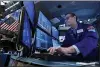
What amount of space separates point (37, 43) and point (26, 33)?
14 centimetres

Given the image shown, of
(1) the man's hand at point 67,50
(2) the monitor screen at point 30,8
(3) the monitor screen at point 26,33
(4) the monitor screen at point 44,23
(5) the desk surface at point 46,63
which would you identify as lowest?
(5) the desk surface at point 46,63

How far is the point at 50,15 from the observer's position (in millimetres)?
2246

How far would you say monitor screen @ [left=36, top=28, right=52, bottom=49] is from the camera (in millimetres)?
2152

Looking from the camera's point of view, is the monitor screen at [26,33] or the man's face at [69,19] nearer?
the monitor screen at [26,33]

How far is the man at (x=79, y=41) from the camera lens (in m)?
2.19

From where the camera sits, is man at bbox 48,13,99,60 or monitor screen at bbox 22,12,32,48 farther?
man at bbox 48,13,99,60

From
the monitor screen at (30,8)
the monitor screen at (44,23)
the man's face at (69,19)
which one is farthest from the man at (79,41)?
the monitor screen at (30,8)

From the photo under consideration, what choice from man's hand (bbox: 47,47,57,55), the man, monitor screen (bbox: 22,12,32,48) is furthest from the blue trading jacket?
monitor screen (bbox: 22,12,32,48)

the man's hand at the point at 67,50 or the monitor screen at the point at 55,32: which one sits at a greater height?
the monitor screen at the point at 55,32

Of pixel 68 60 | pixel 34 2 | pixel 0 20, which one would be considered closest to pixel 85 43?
pixel 68 60

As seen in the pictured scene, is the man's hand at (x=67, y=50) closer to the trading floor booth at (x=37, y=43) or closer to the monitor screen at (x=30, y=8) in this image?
the trading floor booth at (x=37, y=43)

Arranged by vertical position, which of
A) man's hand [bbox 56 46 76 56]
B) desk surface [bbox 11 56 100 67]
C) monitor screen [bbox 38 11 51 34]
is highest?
monitor screen [bbox 38 11 51 34]

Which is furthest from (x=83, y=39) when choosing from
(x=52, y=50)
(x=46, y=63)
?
(x=46, y=63)

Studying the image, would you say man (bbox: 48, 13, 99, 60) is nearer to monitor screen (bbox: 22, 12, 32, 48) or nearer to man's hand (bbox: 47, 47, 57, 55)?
man's hand (bbox: 47, 47, 57, 55)
